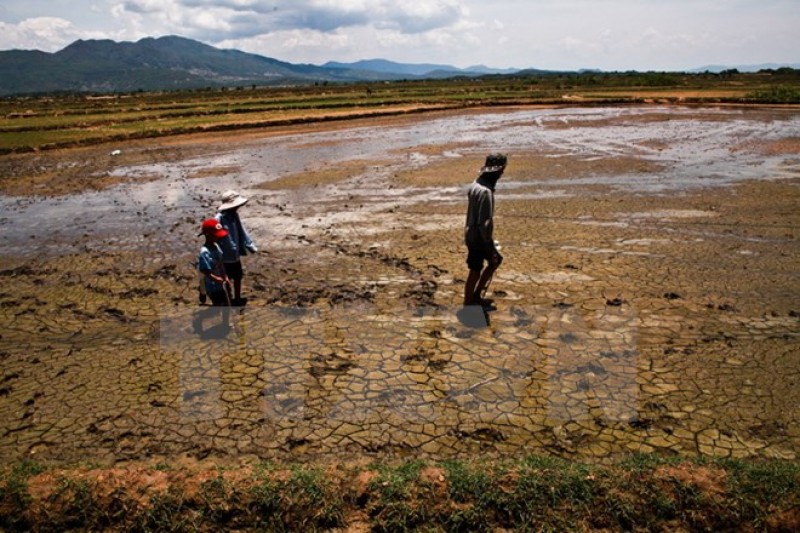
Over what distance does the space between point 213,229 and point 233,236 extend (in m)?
0.56

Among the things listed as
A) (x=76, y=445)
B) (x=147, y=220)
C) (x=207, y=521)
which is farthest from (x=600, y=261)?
(x=147, y=220)

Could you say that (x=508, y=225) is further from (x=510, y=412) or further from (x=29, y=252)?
(x=29, y=252)

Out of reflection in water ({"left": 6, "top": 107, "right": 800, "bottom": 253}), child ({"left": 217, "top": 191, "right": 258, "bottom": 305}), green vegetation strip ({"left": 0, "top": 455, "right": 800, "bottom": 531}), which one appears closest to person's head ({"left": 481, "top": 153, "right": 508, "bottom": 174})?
child ({"left": 217, "top": 191, "right": 258, "bottom": 305})

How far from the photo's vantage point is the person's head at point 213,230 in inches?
250

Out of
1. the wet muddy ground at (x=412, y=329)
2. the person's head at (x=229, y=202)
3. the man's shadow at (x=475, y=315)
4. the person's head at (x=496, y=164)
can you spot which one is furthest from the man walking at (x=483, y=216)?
the person's head at (x=229, y=202)

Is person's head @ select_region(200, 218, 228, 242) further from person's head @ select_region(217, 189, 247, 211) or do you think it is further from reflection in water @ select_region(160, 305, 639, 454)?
reflection in water @ select_region(160, 305, 639, 454)

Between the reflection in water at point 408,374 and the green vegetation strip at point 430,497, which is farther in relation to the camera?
the reflection in water at point 408,374

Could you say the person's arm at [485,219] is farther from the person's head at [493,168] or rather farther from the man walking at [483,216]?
the person's head at [493,168]

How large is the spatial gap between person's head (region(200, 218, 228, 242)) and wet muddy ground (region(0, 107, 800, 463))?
1.40 meters

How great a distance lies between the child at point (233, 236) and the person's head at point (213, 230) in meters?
0.27

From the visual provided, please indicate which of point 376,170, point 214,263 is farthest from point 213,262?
point 376,170

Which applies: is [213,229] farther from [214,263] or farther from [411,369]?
[411,369]

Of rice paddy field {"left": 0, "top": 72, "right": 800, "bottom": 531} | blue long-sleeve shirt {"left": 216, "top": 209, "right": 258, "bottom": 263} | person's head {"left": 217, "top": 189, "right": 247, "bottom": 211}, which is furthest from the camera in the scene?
blue long-sleeve shirt {"left": 216, "top": 209, "right": 258, "bottom": 263}

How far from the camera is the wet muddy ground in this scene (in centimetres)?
498
